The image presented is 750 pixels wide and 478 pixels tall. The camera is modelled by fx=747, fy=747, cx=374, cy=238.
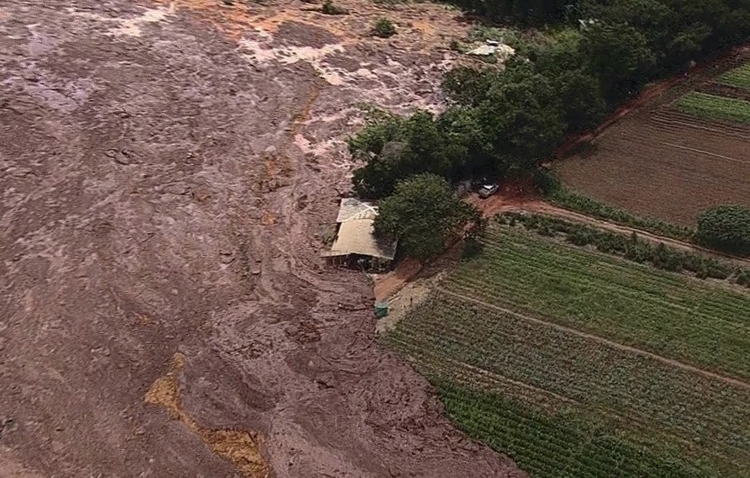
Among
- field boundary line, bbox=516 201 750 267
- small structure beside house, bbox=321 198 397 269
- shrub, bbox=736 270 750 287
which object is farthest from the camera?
field boundary line, bbox=516 201 750 267

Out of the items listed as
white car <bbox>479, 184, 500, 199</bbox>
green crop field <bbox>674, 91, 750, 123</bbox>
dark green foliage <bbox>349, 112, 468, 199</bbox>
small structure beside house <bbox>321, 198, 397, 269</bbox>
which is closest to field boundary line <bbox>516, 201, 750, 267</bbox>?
white car <bbox>479, 184, 500, 199</bbox>

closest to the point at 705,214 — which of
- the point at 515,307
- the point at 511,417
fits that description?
the point at 515,307

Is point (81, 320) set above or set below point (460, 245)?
below

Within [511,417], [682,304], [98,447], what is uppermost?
[682,304]

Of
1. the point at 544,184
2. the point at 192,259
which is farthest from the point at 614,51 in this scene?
the point at 192,259

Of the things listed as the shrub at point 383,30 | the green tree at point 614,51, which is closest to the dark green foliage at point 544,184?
the green tree at point 614,51

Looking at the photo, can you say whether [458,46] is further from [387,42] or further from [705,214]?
[705,214]

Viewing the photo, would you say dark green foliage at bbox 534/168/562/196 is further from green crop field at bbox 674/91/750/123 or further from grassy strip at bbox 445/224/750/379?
green crop field at bbox 674/91/750/123
